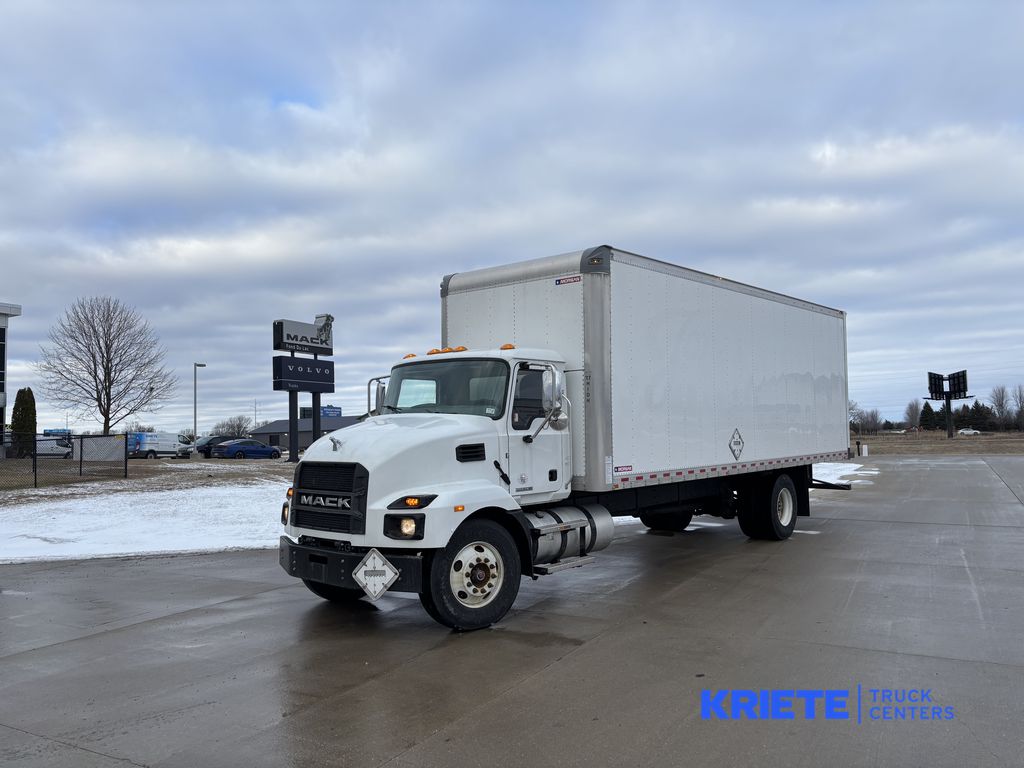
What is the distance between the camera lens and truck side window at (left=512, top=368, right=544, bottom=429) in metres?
7.91

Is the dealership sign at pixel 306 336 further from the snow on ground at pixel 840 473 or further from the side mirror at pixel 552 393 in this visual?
the side mirror at pixel 552 393

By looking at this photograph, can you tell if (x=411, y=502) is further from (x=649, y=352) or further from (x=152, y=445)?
(x=152, y=445)

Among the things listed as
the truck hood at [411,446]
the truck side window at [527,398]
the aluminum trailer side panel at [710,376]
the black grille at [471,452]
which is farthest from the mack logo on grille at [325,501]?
the aluminum trailer side panel at [710,376]

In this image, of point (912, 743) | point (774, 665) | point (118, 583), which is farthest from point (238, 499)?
point (912, 743)

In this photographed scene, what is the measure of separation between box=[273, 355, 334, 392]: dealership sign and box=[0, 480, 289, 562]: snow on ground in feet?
37.4

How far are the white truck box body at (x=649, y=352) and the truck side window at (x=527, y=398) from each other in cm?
75

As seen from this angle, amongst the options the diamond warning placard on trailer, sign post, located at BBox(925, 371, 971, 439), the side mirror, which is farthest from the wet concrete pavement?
sign post, located at BBox(925, 371, 971, 439)

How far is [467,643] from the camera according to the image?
6586 mm

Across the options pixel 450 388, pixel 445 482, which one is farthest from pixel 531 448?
pixel 445 482

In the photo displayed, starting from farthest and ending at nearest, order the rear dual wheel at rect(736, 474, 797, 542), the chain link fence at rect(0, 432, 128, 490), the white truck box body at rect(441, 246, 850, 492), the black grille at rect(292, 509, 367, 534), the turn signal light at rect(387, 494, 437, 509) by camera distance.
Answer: the chain link fence at rect(0, 432, 128, 490), the rear dual wheel at rect(736, 474, 797, 542), the white truck box body at rect(441, 246, 850, 492), the black grille at rect(292, 509, 367, 534), the turn signal light at rect(387, 494, 437, 509)

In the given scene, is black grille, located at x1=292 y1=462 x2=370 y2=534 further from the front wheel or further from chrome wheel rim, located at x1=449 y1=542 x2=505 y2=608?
chrome wheel rim, located at x1=449 y1=542 x2=505 y2=608

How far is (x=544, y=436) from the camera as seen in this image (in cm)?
823

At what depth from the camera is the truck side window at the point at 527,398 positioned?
26.0 feet

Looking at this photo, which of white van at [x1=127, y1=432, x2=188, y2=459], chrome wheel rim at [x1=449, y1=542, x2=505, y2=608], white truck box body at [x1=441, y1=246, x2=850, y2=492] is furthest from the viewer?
white van at [x1=127, y1=432, x2=188, y2=459]
